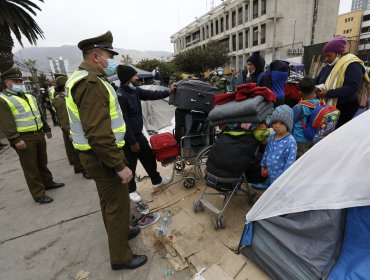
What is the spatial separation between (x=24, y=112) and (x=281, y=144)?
11.6ft

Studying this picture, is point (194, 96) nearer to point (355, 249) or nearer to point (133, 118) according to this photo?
point (133, 118)

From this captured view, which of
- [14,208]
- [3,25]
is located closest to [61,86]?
[14,208]

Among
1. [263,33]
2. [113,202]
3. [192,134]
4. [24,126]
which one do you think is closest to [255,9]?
[263,33]

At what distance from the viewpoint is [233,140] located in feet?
7.70

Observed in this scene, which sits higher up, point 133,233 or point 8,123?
point 8,123

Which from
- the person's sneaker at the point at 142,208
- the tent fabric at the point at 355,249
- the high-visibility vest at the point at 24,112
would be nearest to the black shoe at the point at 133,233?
the person's sneaker at the point at 142,208

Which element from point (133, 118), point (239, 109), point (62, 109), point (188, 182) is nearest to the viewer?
point (239, 109)

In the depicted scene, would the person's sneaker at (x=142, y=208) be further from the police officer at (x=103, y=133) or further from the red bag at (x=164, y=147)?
the police officer at (x=103, y=133)

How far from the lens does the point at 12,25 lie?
32.8 feet

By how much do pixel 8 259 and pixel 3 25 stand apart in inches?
439

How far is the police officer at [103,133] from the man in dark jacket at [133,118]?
0.80 meters

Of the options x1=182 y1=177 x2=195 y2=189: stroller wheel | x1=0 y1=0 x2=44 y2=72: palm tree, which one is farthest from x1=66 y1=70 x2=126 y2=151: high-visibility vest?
x1=0 y1=0 x2=44 y2=72: palm tree

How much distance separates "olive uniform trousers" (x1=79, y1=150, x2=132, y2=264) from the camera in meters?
1.85

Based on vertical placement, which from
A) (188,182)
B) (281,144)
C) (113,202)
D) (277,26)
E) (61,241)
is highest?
(277,26)
